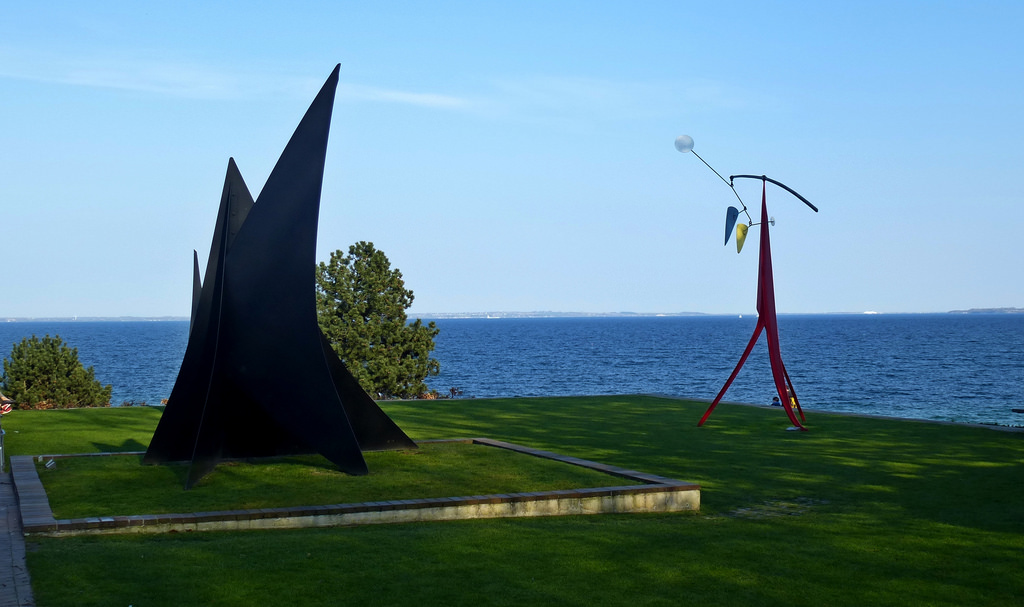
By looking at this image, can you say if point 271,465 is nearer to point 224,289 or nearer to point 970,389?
point 224,289

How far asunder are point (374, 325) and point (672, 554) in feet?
73.8

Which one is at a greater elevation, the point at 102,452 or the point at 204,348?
the point at 204,348

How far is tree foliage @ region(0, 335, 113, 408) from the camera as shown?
24.9 m

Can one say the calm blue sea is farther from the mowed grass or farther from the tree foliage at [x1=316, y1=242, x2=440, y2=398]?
the mowed grass

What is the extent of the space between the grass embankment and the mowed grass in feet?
3.32

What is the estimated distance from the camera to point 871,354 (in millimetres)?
76875

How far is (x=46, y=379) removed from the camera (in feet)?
83.1

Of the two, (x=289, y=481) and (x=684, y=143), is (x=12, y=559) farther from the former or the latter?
(x=684, y=143)

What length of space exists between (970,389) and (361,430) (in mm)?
39890

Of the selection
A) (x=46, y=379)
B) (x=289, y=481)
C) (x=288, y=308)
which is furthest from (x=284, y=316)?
(x=46, y=379)

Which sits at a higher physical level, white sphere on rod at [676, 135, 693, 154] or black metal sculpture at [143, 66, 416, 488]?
white sphere on rod at [676, 135, 693, 154]

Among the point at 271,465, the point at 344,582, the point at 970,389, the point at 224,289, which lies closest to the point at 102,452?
the point at 271,465

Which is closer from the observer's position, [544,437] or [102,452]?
[102,452]

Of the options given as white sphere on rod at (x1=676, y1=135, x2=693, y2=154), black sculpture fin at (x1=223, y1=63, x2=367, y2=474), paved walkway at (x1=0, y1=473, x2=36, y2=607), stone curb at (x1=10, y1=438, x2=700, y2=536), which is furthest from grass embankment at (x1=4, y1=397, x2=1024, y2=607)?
white sphere on rod at (x1=676, y1=135, x2=693, y2=154)
